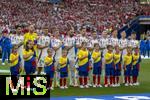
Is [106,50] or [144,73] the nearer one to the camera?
[106,50]

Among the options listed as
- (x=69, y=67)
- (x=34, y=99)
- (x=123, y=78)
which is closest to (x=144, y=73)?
(x=123, y=78)

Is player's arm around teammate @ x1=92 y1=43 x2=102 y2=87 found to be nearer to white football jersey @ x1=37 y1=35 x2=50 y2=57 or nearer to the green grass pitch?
the green grass pitch

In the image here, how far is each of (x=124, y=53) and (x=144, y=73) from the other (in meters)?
4.04

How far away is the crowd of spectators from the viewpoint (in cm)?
4133

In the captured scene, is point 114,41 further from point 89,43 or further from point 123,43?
point 89,43

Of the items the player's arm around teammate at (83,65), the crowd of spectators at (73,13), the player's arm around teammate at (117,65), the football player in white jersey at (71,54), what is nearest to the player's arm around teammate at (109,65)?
the player's arm around teammate at (117,65)

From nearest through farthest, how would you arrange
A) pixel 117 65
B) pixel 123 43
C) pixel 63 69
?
1. pixel 63 69
2. pixel 117 65
3. pixel 123 43

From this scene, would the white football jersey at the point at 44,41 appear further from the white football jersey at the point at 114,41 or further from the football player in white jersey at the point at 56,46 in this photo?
the white football jersey at the point at 114,41

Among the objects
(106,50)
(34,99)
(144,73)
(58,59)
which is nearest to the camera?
(34,99)

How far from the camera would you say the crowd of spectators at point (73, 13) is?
41.3 metres

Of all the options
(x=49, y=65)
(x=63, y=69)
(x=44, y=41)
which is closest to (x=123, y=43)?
(x=63, y=69)

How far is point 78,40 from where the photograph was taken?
16.6 m

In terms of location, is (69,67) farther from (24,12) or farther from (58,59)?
(24,12)

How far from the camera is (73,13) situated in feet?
145
